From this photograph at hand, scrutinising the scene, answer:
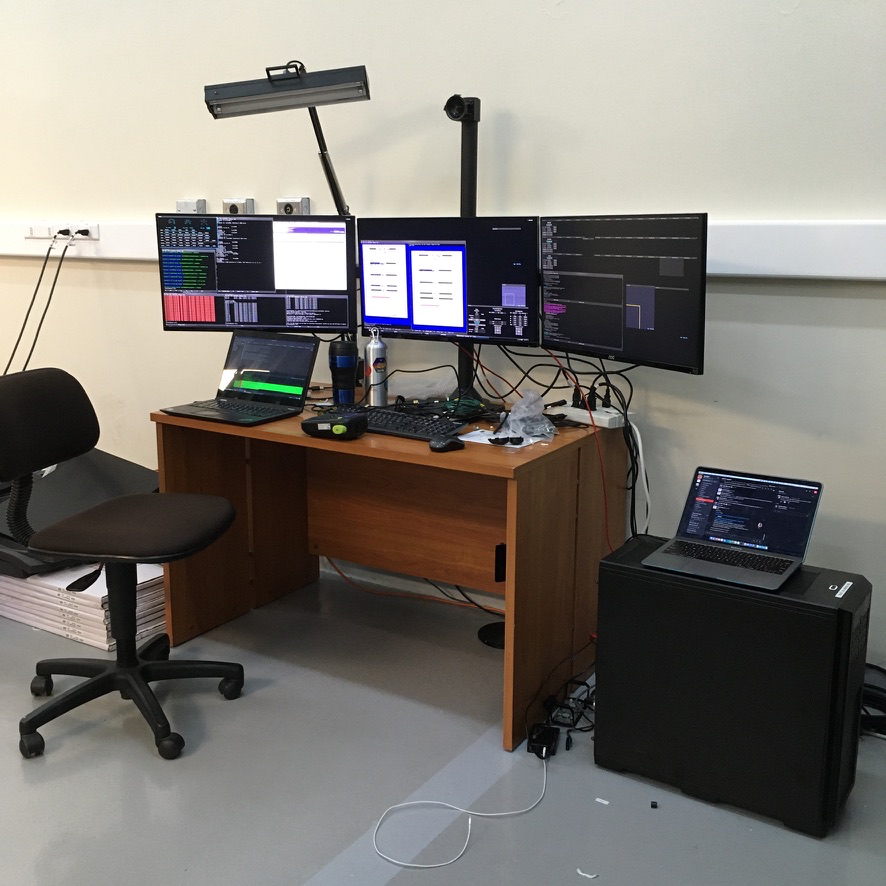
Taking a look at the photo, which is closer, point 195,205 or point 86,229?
point 195,205

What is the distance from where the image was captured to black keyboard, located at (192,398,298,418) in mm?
2543

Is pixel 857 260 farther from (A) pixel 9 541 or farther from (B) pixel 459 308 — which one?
(A) pixel 9 541

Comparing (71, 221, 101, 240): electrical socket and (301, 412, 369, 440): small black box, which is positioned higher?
(71, 221, 101, 240): electrical socket

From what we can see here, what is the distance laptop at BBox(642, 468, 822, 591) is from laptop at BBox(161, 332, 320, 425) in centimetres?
111

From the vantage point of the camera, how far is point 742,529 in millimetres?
2021

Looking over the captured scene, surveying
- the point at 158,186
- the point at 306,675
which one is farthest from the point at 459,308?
the point at 158,186

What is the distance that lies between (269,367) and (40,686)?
1.06 meters

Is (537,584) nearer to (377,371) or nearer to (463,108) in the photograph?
(377,371)

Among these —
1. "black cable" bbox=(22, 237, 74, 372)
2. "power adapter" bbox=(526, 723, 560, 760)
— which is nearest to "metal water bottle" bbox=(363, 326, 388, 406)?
"power adapter" bbox=(526, 723, 560, 760)

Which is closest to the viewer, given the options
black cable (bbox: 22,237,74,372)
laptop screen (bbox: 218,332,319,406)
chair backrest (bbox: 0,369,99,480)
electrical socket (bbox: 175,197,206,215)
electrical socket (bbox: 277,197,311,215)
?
chair backrest (bbox: 0,369,99,480)

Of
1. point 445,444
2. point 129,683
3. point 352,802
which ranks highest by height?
point 445,444

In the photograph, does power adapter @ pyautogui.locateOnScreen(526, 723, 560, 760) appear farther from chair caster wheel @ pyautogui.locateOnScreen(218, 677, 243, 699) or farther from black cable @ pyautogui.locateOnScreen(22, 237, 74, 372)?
black cable @ pyautogui.locateOnScreen(22, 237, 74, 372)

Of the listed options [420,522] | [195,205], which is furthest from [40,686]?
[195,205]

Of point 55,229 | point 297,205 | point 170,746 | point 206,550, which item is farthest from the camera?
point 55,229
